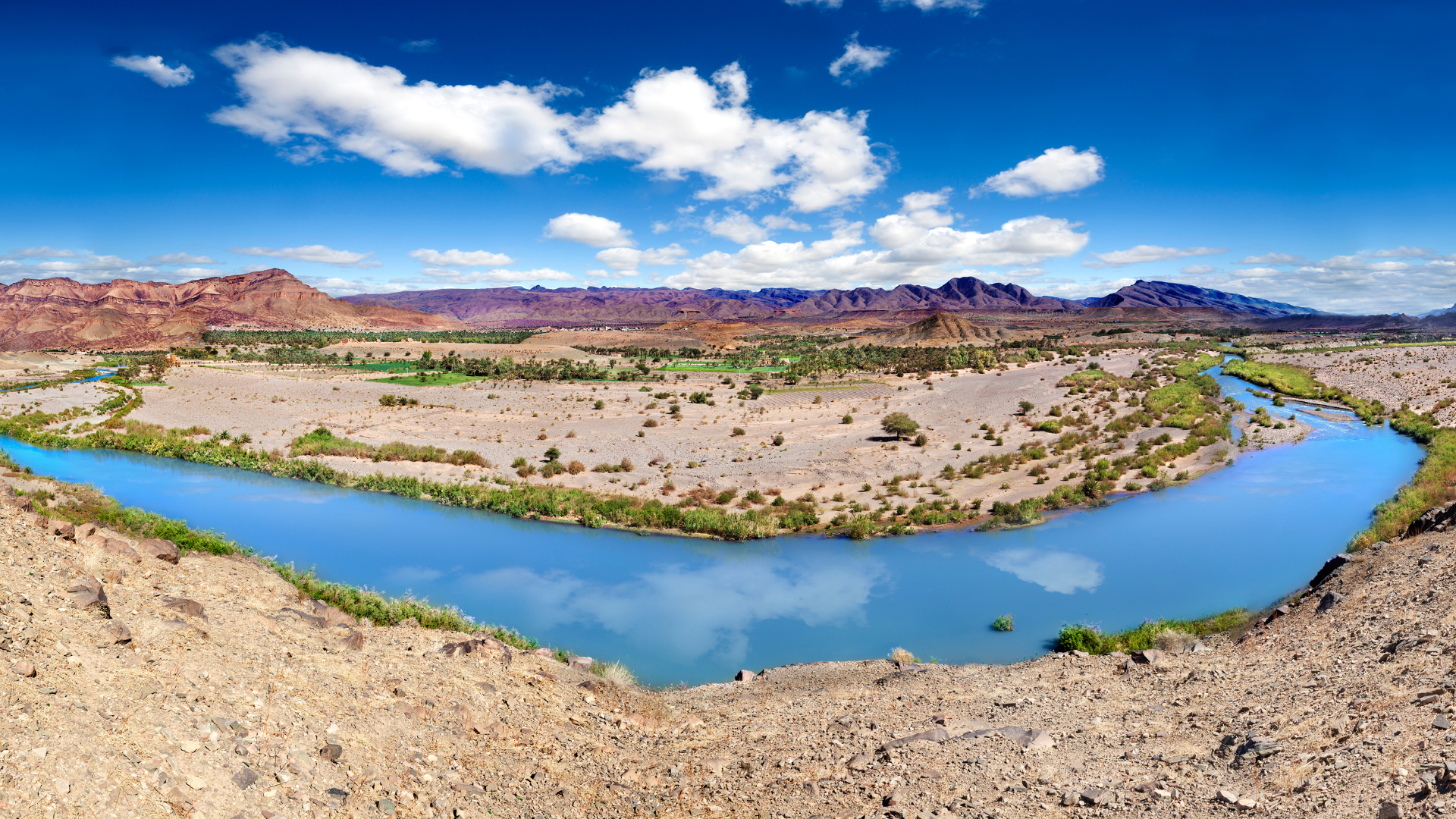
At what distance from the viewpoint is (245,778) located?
766cm

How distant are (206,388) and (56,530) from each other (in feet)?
191

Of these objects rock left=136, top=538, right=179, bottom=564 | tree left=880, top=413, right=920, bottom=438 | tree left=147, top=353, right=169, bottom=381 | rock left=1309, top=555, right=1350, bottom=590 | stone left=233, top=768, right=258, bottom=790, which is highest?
tree left=147, top=353, right=169, bottom=381

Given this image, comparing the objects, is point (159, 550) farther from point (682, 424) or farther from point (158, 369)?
point (158, 369)

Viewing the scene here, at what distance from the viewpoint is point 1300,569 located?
67.4 feet

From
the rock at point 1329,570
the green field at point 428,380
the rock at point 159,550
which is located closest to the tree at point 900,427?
the rock at point 1329,570

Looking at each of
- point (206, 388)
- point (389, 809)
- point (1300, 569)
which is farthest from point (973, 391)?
point (206, 388)

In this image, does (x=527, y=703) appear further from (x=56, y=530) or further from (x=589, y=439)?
(x=589, y=439)

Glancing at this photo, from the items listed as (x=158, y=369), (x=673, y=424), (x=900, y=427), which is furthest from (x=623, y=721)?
(x=158, y=369)

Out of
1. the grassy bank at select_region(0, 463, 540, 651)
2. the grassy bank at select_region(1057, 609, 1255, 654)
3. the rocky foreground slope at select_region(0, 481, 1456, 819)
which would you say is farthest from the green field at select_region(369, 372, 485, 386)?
the grassy bank at select_region(1057, 609, 1255, 654)

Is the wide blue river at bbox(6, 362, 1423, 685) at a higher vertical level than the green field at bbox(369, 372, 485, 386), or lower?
lower

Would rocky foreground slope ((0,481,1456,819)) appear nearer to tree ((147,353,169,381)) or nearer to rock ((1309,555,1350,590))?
rock ((1309,555,1350,590))

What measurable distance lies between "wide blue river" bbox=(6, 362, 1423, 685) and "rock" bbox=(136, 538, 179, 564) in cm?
596

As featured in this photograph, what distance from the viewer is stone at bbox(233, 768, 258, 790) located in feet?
24.8

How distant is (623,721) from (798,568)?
1099 centimetres
